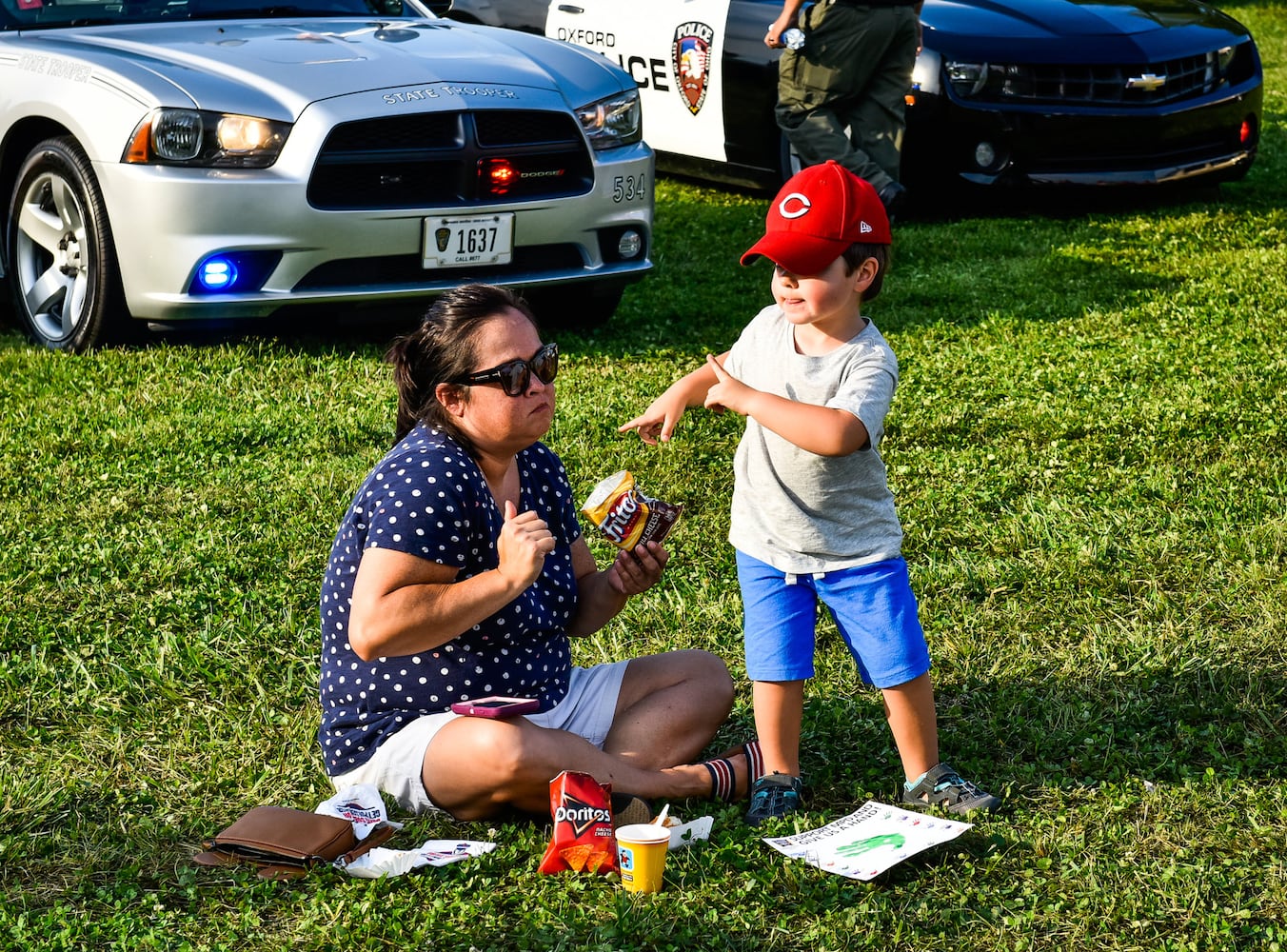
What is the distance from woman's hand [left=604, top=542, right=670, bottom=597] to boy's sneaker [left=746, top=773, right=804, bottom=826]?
1.57 feet

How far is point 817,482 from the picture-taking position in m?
3.21

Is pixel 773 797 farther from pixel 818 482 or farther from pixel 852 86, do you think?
pixel 852 86

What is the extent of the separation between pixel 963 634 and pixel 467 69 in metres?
3.27

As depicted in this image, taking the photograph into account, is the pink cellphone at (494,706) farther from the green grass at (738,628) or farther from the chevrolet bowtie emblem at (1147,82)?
the chevrolet bowtie emblem at (1147,82)

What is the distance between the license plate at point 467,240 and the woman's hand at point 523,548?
3.20 m

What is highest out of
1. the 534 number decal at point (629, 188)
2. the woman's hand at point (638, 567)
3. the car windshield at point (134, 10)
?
the car windshield at point (134, 10)

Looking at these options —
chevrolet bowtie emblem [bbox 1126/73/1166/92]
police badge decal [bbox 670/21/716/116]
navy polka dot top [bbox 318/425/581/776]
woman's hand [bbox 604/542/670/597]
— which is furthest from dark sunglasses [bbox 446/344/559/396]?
chevrolet bowtie emblem [bbox 1126/73/1166/92]

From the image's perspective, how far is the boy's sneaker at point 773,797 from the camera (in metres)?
3.25

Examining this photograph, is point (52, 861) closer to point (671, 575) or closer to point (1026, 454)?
point (671, 575)

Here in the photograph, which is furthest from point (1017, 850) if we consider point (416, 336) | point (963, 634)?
point (416, 336)

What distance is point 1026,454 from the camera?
202 inches

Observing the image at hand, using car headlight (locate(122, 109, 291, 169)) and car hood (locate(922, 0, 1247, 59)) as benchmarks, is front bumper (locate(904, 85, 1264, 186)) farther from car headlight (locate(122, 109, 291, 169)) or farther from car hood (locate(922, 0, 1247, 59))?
car headlight (locate(122, 109, 291, 169))

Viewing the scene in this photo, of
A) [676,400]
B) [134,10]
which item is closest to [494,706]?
[676,400]

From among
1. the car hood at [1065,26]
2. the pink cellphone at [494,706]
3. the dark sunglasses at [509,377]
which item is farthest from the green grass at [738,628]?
the car hood at [1065,26]
